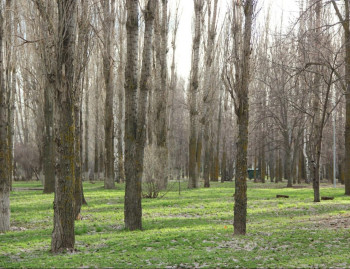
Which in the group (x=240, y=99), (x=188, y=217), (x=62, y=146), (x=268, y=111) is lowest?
(x=188, y=217)

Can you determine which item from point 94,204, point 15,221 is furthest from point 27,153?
point 15,221

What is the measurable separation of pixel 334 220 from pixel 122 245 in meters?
6.49

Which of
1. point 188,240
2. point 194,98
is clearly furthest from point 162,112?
point 188,240

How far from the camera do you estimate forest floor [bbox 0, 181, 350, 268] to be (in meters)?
6.82

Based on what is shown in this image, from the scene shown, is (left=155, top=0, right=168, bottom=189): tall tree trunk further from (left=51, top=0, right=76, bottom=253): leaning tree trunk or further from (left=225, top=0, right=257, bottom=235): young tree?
(left=51, top=0, right=76, bottom=253): leaning tree trunk

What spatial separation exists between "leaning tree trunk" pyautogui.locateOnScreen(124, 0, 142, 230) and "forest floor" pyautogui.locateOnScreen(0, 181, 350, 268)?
1.60ft

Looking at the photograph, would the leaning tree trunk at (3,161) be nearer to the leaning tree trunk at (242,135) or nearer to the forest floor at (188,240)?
the forest floor at (188,240)

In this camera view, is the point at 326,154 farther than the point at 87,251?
Yes

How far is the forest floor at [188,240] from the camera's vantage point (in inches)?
268

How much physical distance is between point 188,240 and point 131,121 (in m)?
3.12

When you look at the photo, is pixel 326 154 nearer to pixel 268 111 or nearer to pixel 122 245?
pixel 268 111

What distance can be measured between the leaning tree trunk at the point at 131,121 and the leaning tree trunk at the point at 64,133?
2.38 metres

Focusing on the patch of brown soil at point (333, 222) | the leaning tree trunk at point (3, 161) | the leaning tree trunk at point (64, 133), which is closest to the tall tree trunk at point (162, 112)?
the patch of brown soil at point (333, 222)

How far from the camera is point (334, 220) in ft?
38.0
